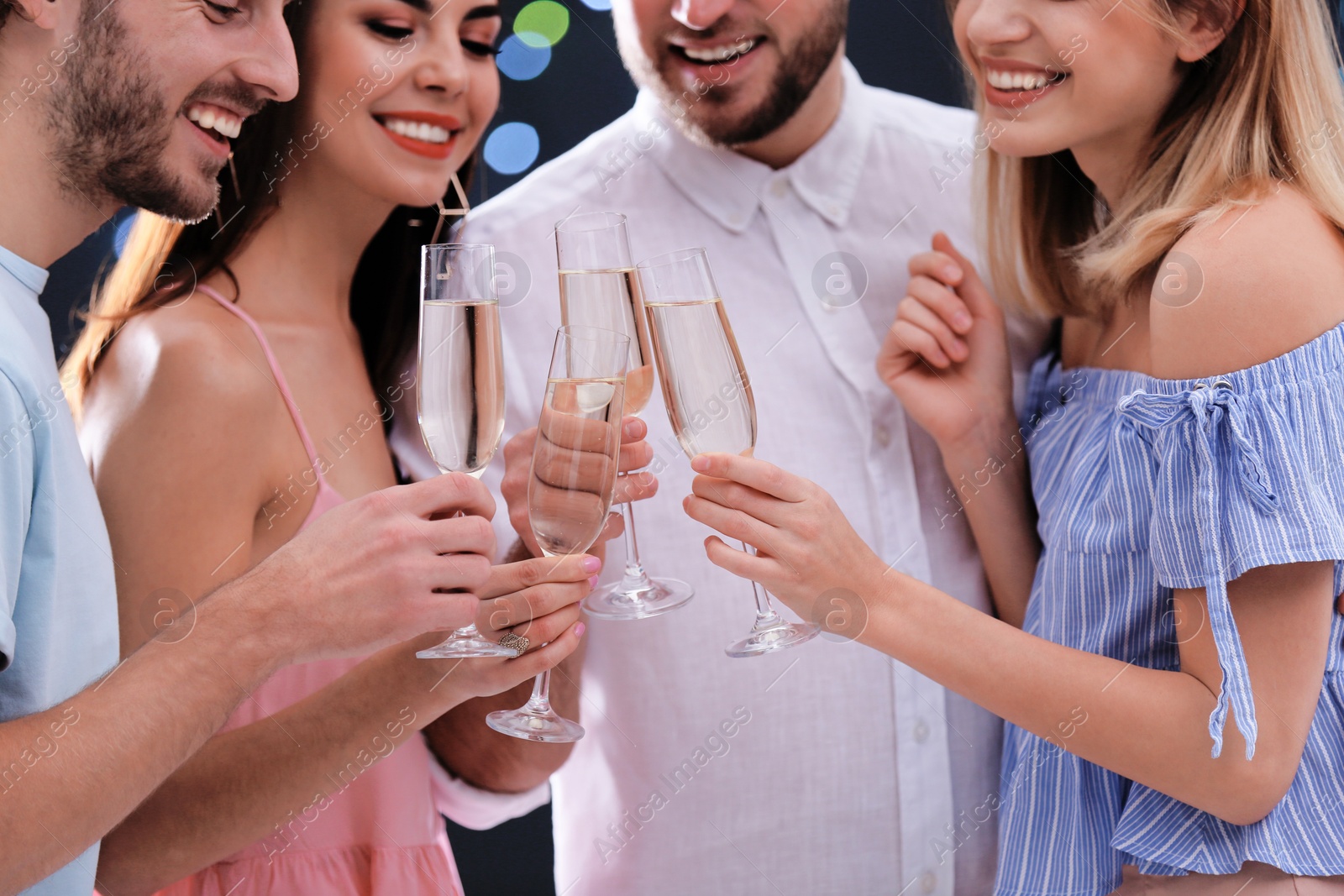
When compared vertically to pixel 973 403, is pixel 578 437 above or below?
above

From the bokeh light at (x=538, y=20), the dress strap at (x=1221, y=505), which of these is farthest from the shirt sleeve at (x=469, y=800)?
the bokeh light at (x=538, y=20)

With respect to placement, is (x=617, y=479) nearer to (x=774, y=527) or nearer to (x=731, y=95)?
(x=774, y=527)

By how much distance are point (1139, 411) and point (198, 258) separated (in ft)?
4.34

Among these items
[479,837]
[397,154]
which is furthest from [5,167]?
[479,837]

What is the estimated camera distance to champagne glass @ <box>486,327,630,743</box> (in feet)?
3.80

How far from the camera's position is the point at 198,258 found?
163 cm

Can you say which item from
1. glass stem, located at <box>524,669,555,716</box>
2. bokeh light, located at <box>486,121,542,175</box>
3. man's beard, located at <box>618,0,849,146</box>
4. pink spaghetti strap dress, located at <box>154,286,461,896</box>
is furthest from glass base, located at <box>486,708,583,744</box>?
bokeh light, located at <box>486,121,542,175</box>

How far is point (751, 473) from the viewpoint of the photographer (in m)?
1.20

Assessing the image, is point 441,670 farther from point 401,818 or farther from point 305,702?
point 401,818

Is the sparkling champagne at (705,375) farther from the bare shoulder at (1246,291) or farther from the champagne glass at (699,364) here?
the bare shoulder at (1246,291)

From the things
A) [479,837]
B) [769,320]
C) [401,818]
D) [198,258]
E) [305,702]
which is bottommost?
[479,837]

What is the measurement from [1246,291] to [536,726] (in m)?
0.95

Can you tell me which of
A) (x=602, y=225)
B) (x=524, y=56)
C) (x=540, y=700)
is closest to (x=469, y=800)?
(x=540, y=700)

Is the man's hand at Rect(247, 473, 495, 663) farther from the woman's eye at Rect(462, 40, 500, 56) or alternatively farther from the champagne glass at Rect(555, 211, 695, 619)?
the woman's eye at Rect(462, 40, 500, 56)
